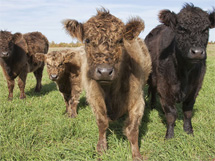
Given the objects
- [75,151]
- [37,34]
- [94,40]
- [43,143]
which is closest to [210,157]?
[75,151]

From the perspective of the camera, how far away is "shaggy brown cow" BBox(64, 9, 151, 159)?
272cm

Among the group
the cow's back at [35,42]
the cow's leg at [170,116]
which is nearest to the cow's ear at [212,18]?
the cow's leg at [170,116]

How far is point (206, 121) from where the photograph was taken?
4168 millimetres

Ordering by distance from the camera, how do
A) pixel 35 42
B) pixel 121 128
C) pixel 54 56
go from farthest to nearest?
pixel 35 42, pixel 54 56, pixel 121 128

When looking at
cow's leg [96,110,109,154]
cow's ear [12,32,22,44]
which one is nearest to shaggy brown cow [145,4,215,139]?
cow's leg [96,110,109,154]

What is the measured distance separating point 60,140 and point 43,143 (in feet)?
1.01

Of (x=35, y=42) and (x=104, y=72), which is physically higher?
(x=35, y=42)

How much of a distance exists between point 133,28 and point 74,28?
0.91 metres

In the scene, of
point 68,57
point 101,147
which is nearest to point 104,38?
point 101,147

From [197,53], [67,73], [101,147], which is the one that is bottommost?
[101,147]

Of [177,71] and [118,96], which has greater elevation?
[177,71]

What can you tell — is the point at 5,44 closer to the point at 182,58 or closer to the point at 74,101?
the point at 74,101

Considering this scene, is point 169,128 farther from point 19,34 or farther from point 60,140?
point 19,34

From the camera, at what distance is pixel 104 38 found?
278 centimetres
